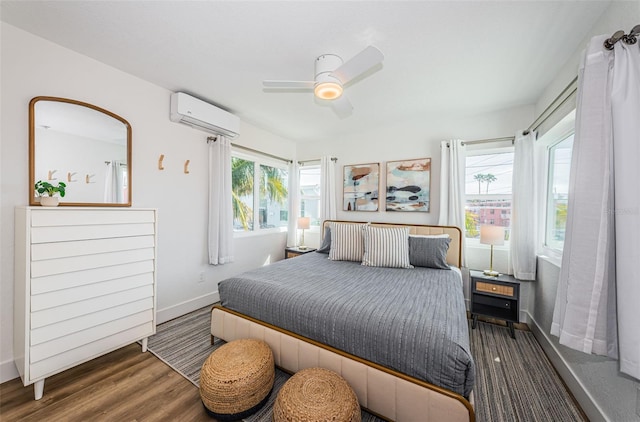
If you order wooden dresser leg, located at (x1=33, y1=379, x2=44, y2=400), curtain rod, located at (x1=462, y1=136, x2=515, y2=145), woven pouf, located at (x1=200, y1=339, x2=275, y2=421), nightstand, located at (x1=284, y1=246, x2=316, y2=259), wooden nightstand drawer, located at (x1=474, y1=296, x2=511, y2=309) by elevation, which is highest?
curtain rod, located at (x1=462, y1=136, x2=515, y2=145)

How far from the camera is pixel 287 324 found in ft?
6.04

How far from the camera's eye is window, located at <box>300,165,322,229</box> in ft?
14.9

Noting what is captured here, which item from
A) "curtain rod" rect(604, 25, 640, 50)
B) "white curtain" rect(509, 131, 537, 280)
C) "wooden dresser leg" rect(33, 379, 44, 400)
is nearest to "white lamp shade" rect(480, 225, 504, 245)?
"white curtain" rect(509, 131, 537, 280)

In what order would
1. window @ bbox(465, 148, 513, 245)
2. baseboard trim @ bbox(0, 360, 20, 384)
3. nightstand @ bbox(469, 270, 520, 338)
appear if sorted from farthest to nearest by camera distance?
window @ bbox(465, 148, 513, 245), nightstand @ bbox(469, 270, 520, 338), baseboard trim @ bbox(0, 360, 20, 384)

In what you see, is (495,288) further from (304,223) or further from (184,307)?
(184,307)

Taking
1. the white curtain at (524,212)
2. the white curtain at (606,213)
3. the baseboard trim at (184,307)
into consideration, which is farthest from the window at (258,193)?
the white curtain at (606,213)

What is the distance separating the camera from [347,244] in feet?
10.1

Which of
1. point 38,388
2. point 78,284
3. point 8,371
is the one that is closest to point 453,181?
point 78,284

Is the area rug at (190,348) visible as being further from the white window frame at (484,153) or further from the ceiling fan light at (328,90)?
the white window frame at (484,153)

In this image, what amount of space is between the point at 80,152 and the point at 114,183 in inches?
13.4

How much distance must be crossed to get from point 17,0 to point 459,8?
2814mm

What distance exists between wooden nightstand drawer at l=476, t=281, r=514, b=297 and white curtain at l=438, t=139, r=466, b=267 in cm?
45

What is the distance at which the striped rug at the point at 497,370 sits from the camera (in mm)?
1579

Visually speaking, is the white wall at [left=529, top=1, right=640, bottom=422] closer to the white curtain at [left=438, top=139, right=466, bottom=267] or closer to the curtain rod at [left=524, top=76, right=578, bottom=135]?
the curtain rod at [left=524, top=76, right=578, bottom=135]
